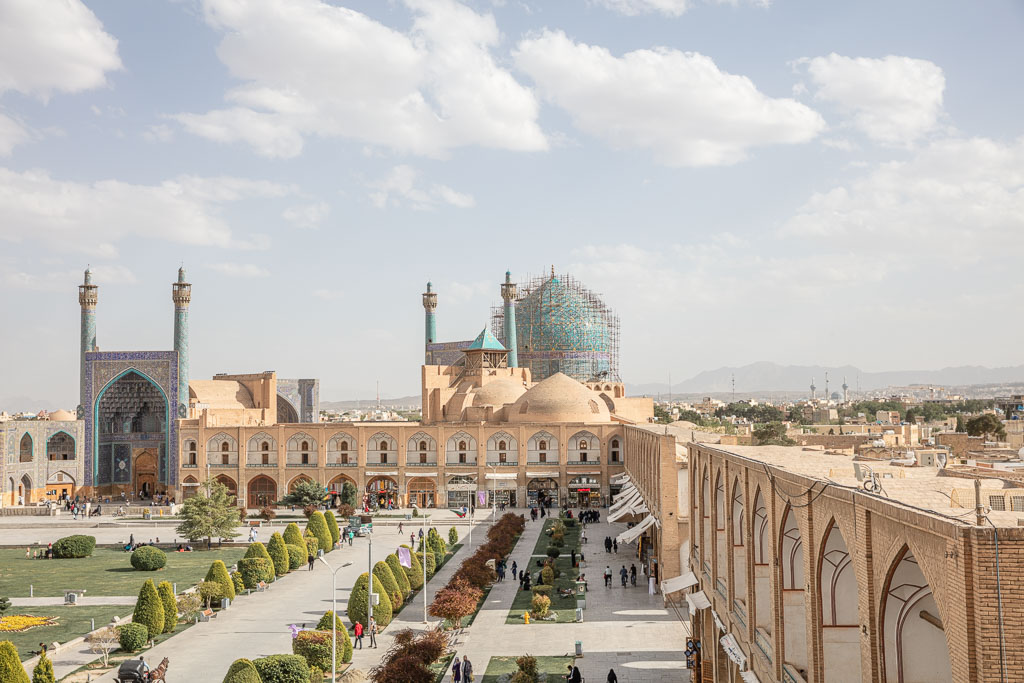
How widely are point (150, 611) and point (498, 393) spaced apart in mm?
37364

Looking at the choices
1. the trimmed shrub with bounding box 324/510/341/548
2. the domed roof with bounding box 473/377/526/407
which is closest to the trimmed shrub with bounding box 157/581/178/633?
the trimmed shrub with bounding box 324/510/341/548

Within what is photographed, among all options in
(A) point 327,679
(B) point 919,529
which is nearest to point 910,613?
(B) point 919,529

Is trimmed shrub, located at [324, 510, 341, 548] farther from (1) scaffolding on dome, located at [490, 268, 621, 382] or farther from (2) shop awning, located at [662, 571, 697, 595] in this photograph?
(1) scaffolding on dome, located at [490, 268, 621, 382]

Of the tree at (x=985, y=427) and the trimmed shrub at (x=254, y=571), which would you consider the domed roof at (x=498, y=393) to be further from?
the tree at (x=985, y=427)

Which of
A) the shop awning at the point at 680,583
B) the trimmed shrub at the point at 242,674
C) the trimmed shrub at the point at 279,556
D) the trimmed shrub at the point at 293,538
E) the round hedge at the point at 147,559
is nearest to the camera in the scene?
the trimmed shrub at the point at 242,674

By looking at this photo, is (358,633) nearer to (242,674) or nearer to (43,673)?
(242,674)

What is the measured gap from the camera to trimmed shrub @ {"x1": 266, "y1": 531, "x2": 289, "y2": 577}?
31.5 metres

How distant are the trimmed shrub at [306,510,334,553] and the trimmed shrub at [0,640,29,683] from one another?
21130 millimetres

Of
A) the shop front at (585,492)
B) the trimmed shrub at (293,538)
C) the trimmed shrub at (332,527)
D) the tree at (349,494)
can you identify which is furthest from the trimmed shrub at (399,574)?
the tree at (349,494)

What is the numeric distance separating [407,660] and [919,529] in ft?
36.9

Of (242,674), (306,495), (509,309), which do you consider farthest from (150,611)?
(509,309)

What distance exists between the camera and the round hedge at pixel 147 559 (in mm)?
32188

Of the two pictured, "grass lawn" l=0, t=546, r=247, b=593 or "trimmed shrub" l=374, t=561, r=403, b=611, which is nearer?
"trimmed shrub" l=374, t=561, r=403, b=611

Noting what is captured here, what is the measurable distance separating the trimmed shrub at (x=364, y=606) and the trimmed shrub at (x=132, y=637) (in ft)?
15.7
